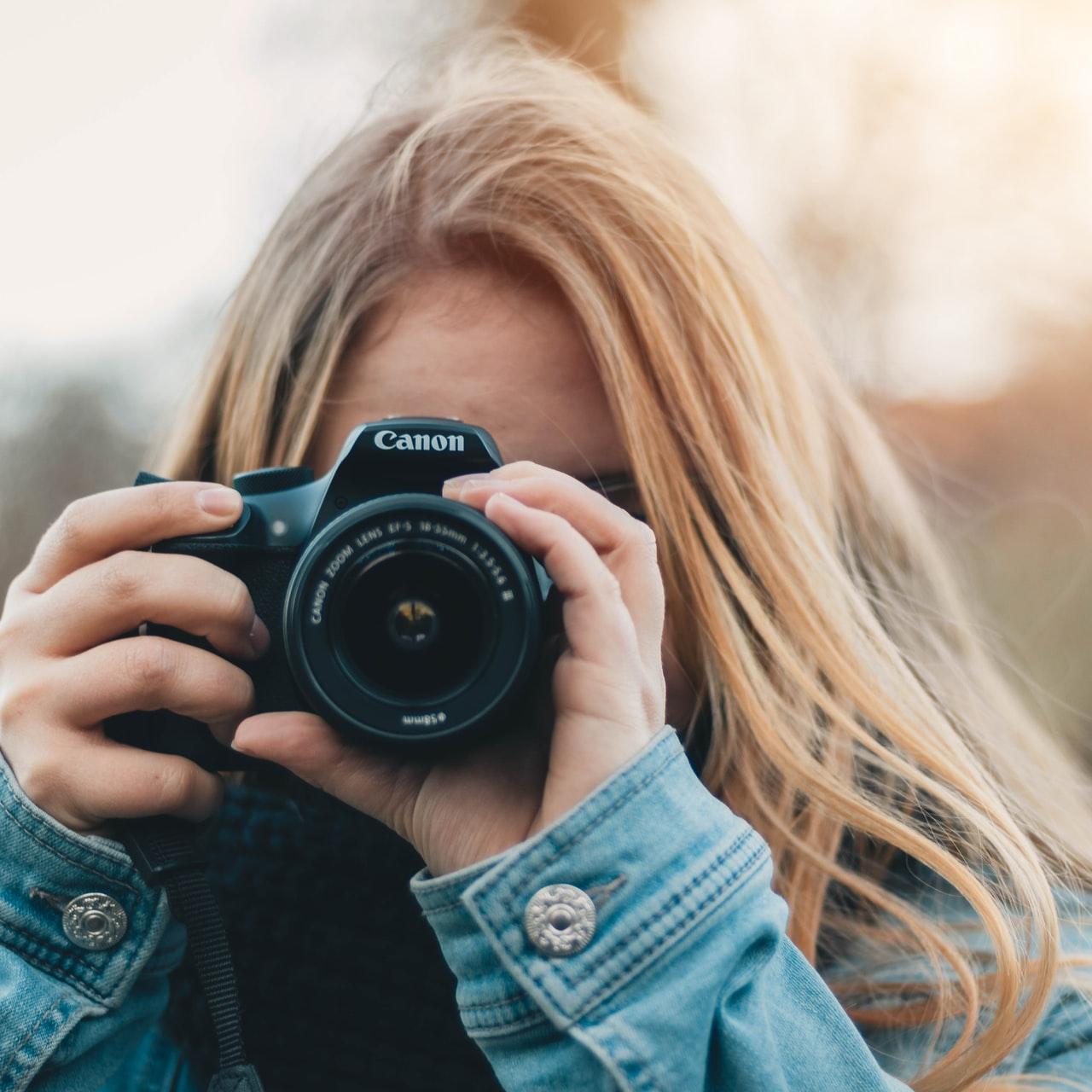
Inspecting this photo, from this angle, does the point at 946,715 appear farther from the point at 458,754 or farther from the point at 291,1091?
the point at 291,1091

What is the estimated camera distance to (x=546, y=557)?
0.59 m

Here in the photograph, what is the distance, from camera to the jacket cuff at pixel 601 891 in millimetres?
510

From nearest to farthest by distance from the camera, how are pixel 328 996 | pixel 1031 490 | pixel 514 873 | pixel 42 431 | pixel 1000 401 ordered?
pixel 514 873 < pixel 328 996 < pixel 42 431 < pixel 1031 490 < pixel 1000 401

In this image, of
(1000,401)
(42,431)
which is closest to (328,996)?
(42,431)

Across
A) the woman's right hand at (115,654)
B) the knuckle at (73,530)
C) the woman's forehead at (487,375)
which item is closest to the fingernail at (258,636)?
the woman's right hand at (115,654)

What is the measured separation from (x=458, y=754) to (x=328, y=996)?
314 millimetres

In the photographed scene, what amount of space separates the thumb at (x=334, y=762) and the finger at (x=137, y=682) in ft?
0.11

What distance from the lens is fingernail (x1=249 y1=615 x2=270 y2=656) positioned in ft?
2.15

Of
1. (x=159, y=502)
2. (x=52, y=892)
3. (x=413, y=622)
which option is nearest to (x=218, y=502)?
(x=159, y=502)

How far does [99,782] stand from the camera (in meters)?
0.61

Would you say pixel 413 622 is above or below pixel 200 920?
above

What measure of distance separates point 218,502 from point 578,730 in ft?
0.89

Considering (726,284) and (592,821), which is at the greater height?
(726,284)

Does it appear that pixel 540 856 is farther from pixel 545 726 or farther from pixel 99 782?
pixel 99 782
